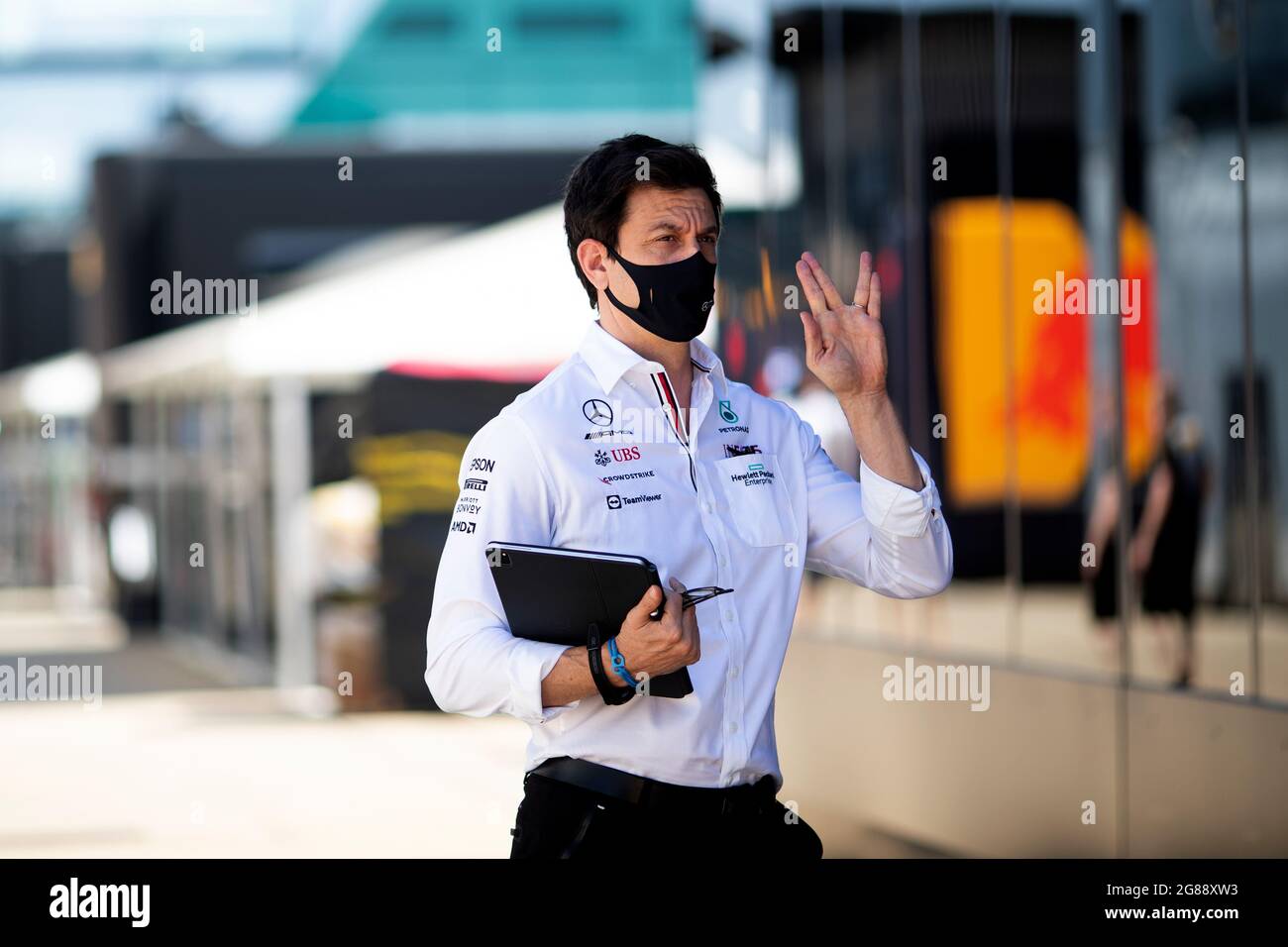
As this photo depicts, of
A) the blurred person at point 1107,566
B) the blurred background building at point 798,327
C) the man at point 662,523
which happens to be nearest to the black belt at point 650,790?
the man at point 662,523

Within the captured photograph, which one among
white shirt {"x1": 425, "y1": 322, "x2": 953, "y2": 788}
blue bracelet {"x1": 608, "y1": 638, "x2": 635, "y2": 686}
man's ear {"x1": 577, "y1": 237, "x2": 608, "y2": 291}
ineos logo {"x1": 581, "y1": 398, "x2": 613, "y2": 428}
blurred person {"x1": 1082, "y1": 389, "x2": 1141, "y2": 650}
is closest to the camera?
blue bracelet {"x1": 608, "y1": 638, "x2": 635, "y2": 686}

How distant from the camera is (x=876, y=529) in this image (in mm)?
3182

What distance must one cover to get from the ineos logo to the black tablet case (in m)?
0.25

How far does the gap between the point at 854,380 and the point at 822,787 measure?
592cm

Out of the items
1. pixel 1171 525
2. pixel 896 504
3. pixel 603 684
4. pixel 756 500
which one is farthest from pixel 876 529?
pixel 1171 525

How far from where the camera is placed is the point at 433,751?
1200cm

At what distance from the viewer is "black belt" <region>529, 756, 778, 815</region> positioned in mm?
3074

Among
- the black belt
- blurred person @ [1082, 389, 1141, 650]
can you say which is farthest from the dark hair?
blurred person @ [1082, 389, 1141, 650]

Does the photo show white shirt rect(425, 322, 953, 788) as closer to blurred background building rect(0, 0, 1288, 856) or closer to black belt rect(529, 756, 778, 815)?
black belt rect(529, 756, 778, 815)

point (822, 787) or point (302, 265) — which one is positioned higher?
point (302, 265)

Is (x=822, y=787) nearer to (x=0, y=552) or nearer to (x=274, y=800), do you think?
(x=274, y=800)
